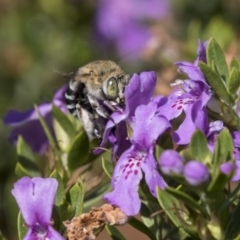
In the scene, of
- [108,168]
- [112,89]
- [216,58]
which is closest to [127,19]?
[112,89]

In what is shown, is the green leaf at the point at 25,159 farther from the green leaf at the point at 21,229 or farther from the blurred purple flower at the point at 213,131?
the blurred purple flower at the point at 213,131

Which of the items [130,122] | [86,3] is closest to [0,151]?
[86,3]

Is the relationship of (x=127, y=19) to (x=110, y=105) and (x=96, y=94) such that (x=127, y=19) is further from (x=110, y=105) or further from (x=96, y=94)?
(x=110, y=105)

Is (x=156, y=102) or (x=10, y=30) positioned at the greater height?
(x=156, y=102)

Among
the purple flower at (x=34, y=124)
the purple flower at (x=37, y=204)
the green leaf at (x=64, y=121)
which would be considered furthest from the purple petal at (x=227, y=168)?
the purple flower at (x=34, y=124)

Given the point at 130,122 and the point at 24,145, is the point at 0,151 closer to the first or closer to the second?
the point at 24,145

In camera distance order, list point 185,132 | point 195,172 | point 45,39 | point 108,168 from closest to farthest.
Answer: point 195,172 → point 185,132 → point 108,168 → point 45,39
